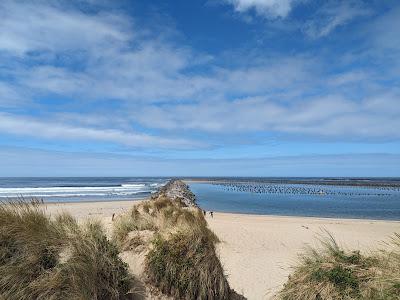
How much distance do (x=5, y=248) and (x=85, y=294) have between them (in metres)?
1.39

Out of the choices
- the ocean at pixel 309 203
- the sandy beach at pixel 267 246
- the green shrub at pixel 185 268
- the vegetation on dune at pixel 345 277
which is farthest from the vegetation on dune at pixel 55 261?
the ocean at pixel 309 203

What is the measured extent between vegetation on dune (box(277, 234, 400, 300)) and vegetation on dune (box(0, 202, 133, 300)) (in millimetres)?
2637

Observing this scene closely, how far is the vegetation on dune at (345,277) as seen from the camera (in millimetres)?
5344

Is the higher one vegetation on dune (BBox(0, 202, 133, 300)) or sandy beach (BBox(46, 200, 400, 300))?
vegetation on dune (BBox(0, 202, 133, 300))

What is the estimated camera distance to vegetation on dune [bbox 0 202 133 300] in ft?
18.0

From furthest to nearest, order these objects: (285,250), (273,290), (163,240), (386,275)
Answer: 1. (285,250)
2. (273,290)
3. (163,240)
4. (386,275)

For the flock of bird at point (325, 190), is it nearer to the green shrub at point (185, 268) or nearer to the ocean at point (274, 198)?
the ocean at point (274, 198)

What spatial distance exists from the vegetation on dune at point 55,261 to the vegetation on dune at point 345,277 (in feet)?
8.65

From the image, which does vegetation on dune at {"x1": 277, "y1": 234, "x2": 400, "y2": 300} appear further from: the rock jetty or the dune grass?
the rock jetty

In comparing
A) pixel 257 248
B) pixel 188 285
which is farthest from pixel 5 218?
pixel 257 248

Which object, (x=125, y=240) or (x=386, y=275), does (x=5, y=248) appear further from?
(x=386, y=275)

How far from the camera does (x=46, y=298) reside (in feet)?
17.8

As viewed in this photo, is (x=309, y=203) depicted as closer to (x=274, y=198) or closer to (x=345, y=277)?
(x=274, y=198)

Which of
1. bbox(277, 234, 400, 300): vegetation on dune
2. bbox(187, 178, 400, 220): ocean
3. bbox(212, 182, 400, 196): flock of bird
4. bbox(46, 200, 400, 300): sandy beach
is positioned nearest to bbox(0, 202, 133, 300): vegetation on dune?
bbox(46, 200, 400, 300): sandy beach
